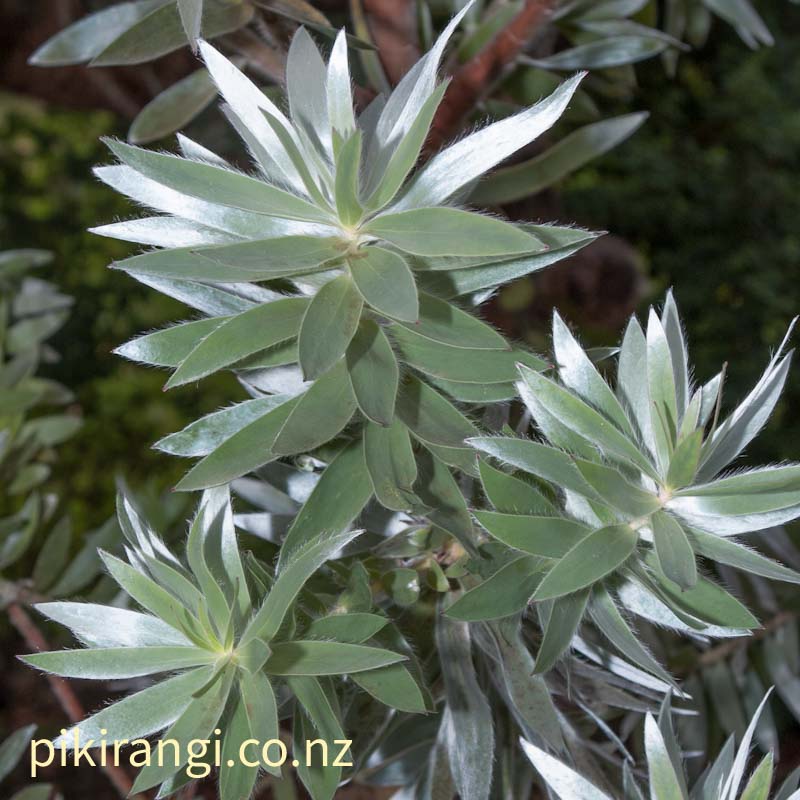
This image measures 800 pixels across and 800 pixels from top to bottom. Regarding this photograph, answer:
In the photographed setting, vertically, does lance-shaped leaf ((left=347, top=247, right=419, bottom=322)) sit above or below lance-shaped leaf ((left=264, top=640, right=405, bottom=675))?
above

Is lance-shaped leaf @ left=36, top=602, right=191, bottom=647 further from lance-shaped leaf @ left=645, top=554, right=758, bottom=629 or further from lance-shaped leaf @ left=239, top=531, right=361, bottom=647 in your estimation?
lance-shaped leaf @ left=645, top=554, right=758, bottom=629

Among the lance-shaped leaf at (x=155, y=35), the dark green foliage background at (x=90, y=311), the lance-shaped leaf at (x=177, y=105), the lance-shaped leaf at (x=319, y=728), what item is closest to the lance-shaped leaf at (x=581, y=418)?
the lance-shaped leaf at (x=319, y=728)

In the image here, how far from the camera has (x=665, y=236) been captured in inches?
86.0

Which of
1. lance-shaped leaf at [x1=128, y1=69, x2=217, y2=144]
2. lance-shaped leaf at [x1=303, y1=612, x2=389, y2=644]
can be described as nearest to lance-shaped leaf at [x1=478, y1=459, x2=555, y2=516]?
lance-shaped leaf at [x1=303, y1=612, x2=389, y2=644]

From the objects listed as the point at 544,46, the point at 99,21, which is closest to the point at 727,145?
the point at 544,46

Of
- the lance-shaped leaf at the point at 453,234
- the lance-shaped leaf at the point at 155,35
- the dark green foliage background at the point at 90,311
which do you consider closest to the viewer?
the lance-shaped leaf at the point at 453,234

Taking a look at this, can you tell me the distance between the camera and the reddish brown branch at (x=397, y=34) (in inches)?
39.4

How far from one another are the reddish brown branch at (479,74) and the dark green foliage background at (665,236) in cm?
94

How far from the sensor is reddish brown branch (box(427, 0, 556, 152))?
921 mm

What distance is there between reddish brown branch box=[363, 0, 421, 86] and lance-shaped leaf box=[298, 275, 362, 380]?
1.83 feet

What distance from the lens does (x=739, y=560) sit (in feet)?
1.71

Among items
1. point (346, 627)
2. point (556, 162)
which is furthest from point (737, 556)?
point (556, 162)

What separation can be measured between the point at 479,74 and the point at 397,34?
0.13 metres

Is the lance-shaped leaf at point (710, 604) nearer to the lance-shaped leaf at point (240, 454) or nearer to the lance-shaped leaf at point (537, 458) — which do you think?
the lance-shaped leaf at point (537, 458)
